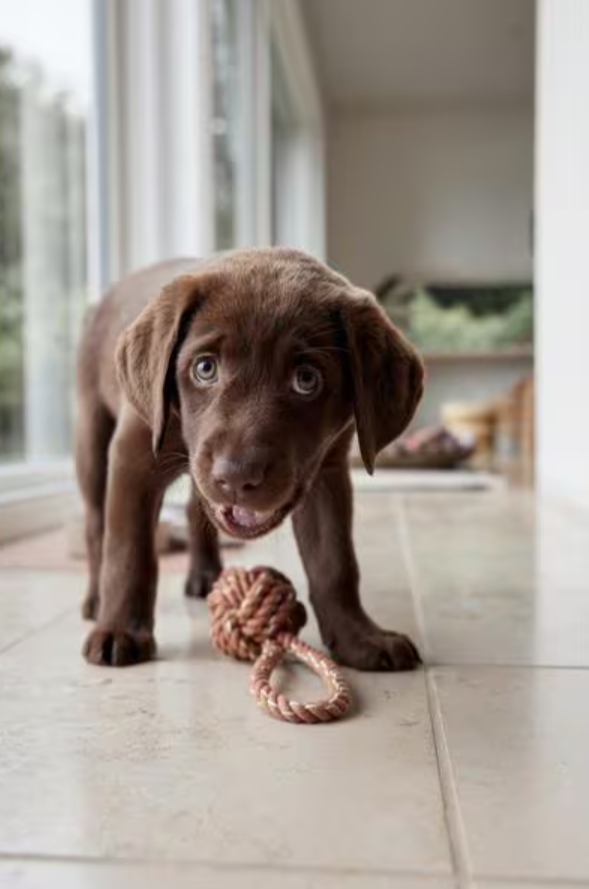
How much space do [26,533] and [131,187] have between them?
1082mm

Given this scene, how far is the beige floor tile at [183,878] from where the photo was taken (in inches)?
25.6

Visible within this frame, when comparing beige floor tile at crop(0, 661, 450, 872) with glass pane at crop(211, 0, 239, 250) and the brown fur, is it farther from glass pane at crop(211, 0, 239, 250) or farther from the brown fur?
glass pane at crop(211, 0, 239, 250)

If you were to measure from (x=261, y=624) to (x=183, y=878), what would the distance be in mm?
590

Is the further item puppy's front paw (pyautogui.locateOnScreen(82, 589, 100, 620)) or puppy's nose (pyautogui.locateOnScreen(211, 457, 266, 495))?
puppy's front paw (pyautogui.locateOnScreen(82, 589, 100, 620))

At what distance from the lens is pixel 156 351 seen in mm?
1130

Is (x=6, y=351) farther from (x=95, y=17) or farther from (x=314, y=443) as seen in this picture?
(x=314, y=443)

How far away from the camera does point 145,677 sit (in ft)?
3.87

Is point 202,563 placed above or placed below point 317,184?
below

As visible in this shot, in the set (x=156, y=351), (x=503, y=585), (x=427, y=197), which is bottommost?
(x=503, y=585)

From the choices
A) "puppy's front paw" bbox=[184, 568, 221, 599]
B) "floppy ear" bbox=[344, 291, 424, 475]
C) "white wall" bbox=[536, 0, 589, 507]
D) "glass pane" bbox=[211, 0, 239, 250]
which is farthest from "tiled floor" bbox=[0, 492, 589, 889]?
"glass pane" bbox=[211, 0, 239, 250]

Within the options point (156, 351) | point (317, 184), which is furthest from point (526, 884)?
point (317, 184)

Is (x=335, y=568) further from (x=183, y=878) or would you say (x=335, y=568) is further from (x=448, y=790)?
(x=183, y=878)

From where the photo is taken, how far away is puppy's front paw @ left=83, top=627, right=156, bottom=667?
124cm

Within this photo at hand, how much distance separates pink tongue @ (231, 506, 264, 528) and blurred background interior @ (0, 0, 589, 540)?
1567mm
